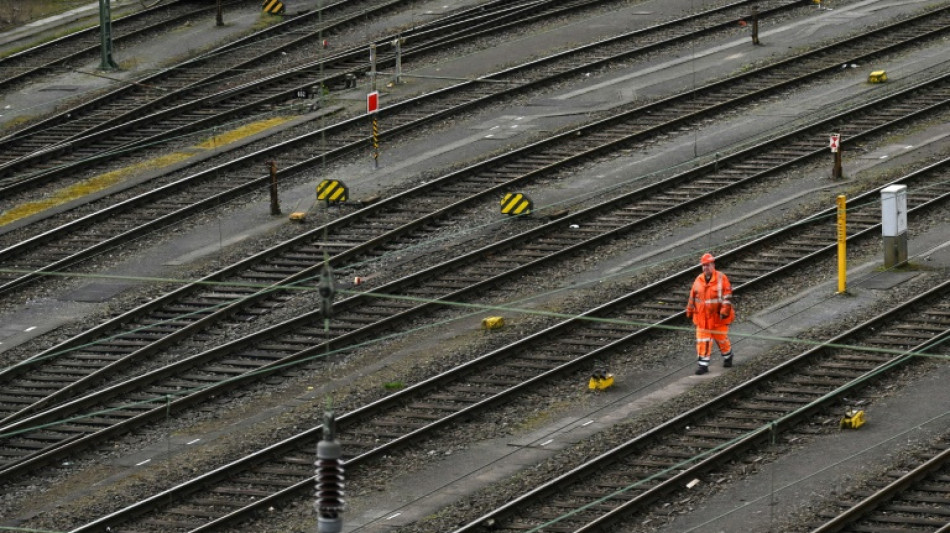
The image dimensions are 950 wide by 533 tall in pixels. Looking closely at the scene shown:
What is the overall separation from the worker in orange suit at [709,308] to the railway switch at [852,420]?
89.4 inches

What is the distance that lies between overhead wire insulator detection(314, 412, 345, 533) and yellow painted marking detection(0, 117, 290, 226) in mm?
18678

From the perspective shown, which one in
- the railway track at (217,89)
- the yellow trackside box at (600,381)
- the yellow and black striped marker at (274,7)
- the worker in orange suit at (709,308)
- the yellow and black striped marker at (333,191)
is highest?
the yellow and black striped marker at (274,7)

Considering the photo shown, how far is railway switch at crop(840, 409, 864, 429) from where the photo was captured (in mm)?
20062

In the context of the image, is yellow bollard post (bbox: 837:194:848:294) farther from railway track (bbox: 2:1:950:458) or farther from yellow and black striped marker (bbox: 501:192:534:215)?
yellow and black striped marker (bbox: 501:192:534:215)

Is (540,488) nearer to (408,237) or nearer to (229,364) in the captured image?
(229,364)

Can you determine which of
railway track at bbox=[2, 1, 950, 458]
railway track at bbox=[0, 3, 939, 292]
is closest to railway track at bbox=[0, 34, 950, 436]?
railway track at bbox=[2, 1, 950, 458]

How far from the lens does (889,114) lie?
33.2m

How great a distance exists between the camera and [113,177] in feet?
106

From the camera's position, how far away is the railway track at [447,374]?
70.3 feet

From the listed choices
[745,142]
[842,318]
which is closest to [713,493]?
[842,318]

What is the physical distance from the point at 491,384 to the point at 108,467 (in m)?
4.57

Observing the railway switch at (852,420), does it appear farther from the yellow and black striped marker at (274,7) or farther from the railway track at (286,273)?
the yellow and black striped marker at (274,7)

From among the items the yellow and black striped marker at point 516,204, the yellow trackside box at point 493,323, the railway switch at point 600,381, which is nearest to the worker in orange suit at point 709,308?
the railway switch at point 600,381

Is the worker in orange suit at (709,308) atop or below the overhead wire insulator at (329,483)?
atop
